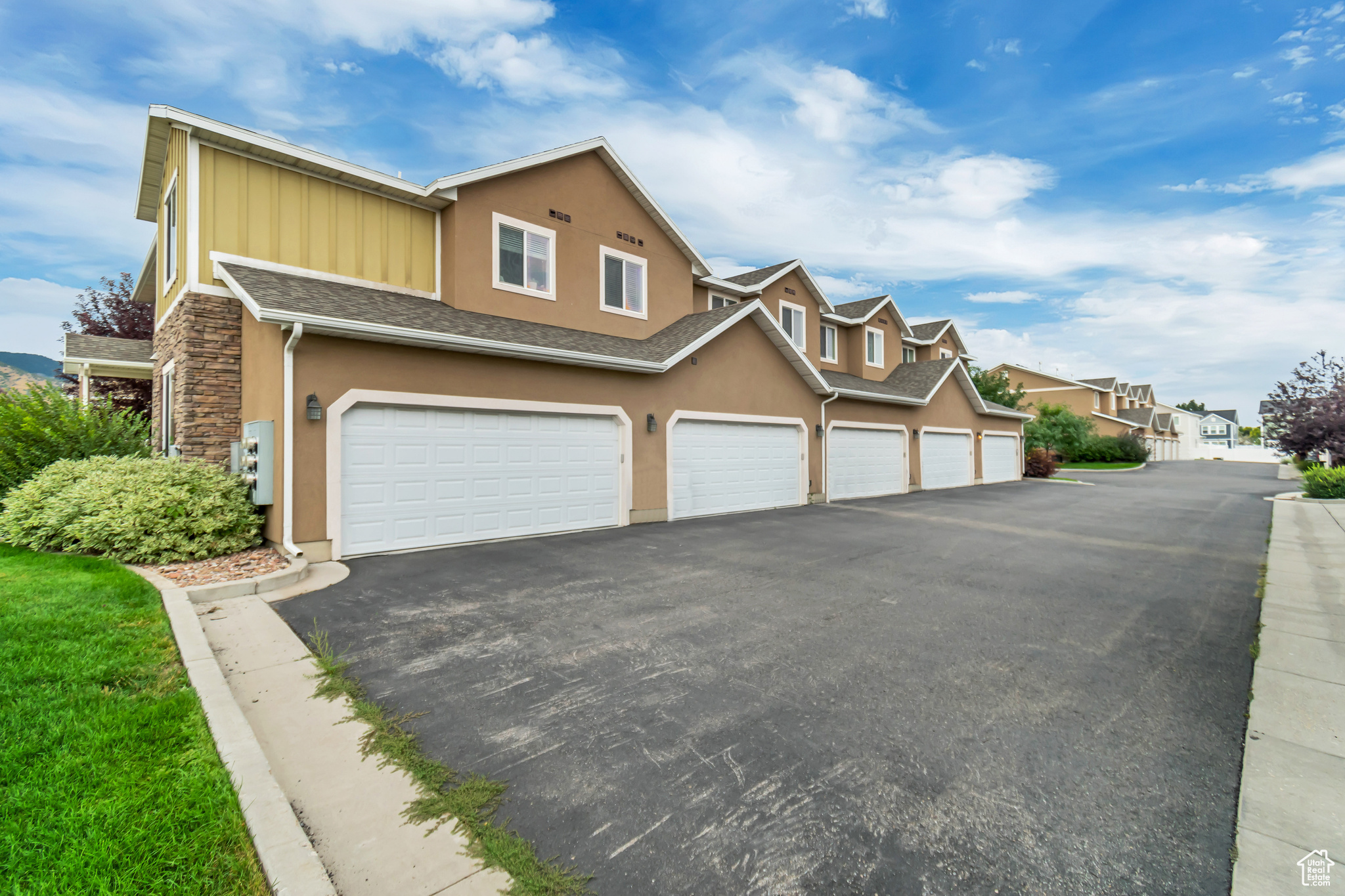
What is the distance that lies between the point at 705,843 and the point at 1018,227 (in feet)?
76.2

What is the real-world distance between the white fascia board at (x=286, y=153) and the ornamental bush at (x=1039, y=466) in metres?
28.6

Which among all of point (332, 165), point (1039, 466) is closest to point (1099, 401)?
point (1039, 466)

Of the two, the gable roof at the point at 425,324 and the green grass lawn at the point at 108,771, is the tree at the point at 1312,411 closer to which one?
the gable roof at the point at 425,324

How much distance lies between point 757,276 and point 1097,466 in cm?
3295

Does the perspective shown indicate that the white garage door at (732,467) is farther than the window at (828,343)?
No

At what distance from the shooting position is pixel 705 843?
2371 millimetres

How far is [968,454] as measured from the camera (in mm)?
22766

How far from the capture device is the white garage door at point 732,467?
12.4 metres

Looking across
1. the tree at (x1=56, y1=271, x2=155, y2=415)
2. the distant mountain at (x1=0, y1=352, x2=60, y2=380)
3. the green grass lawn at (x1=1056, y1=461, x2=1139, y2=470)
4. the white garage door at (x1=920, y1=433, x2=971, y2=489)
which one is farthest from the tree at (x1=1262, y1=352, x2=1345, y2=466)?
the distant mountain at (x1=0, y1=352, x2=60, y2=380)

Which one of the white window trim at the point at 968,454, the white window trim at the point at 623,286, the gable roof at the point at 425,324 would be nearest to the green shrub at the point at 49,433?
the gable roof at the point at 425,324

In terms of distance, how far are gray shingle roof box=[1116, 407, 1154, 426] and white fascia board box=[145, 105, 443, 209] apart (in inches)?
2368

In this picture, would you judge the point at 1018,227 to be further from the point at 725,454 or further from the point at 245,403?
the point at 245,403

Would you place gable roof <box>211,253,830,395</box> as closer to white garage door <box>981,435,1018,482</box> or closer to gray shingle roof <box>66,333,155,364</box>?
gray shingle roof <box>66,333,155,364</box>

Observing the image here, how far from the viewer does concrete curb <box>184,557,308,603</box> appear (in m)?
5.61
